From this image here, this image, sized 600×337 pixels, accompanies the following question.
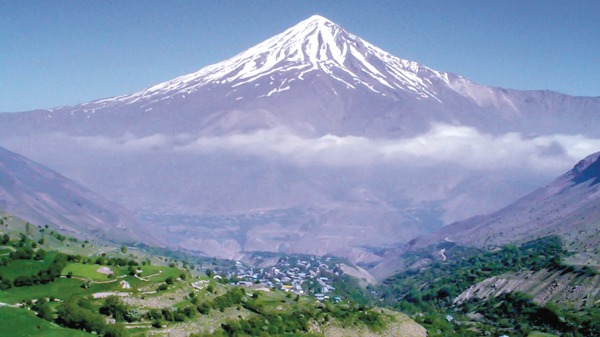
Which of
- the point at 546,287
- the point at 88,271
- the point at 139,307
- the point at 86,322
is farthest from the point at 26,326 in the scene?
the point at 546,287

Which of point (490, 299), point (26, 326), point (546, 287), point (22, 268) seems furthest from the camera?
point (490, 299)

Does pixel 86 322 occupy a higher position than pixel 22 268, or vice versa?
pixel 22 268

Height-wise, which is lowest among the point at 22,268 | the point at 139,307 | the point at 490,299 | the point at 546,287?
the point at 490,299

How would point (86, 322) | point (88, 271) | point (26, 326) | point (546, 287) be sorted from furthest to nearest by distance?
point (546, 287) → point (88, 271) → point (86, 322) → point (26, 326)

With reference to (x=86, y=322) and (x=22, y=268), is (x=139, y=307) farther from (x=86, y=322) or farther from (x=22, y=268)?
(x=22, y=268)

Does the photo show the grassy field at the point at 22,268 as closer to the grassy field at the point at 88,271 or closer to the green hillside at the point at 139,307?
the green hillside at the point at 139,307

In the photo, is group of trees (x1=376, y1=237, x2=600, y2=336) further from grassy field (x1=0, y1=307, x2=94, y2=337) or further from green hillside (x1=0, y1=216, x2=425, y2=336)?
grassy field (x1=0, y1=307, x2=94, y2=337)

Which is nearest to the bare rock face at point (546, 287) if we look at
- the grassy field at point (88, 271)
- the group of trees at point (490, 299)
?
the group of trees at point (490, 299)

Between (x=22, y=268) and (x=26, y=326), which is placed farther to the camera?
(x=22, y=268)
